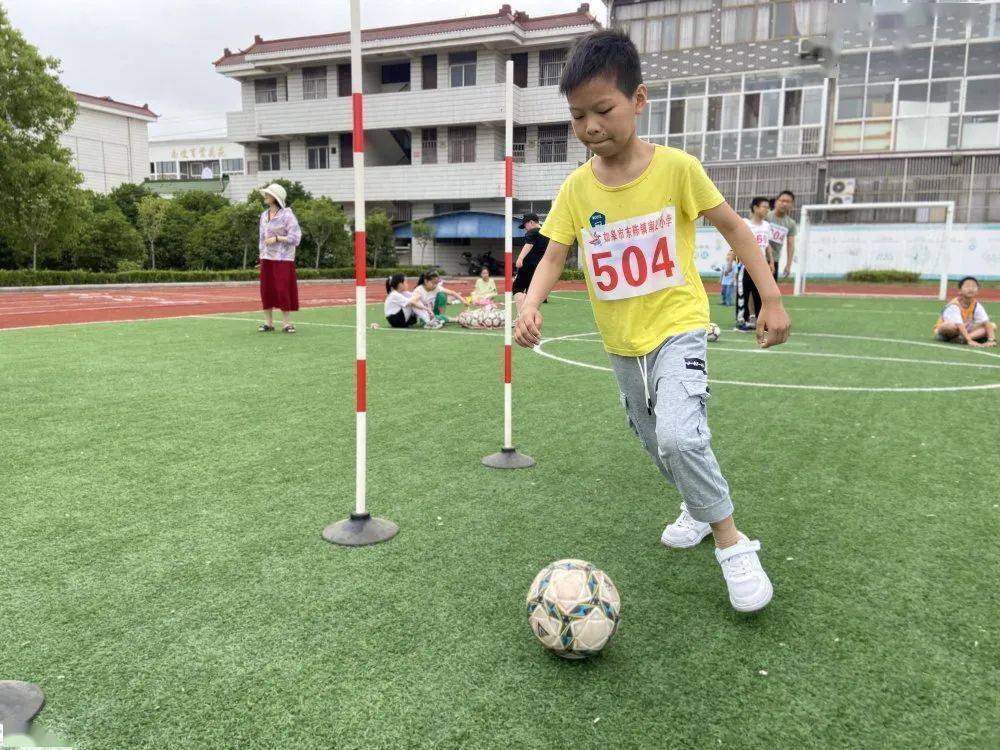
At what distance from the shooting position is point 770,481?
12.9 feet

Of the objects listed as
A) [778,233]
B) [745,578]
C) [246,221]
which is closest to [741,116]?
[246,221]

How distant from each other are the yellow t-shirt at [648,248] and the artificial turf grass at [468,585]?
0.95 m

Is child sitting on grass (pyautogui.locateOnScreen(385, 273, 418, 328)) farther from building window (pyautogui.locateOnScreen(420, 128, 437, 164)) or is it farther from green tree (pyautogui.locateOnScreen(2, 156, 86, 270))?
building window (pyautogui.locateOnScreen(420, 128, 437, 164))

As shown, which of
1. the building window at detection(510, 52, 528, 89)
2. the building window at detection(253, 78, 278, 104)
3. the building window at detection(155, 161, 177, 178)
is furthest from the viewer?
the building window at detection(155, 161, 177, 178)

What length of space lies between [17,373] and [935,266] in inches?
1008

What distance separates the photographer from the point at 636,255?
9.12 ft

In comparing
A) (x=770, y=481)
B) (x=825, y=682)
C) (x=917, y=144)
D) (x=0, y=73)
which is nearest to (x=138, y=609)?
(x=825, y=682)

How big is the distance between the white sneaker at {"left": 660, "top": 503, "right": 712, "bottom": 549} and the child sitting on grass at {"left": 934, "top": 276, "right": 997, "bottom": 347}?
8.35m

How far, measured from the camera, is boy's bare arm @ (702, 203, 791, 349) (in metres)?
2.62

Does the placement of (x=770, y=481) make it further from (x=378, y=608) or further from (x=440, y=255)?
(x=440, y=255)

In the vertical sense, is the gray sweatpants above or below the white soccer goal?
below

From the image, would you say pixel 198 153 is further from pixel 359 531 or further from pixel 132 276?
pixel 359 531

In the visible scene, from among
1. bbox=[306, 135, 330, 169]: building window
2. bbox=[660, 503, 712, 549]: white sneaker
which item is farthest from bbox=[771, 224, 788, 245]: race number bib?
bbox=[306, 135, 330, 169]: building window

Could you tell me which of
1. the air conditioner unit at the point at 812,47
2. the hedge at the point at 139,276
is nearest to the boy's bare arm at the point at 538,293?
the hedge at the point at 139,276
